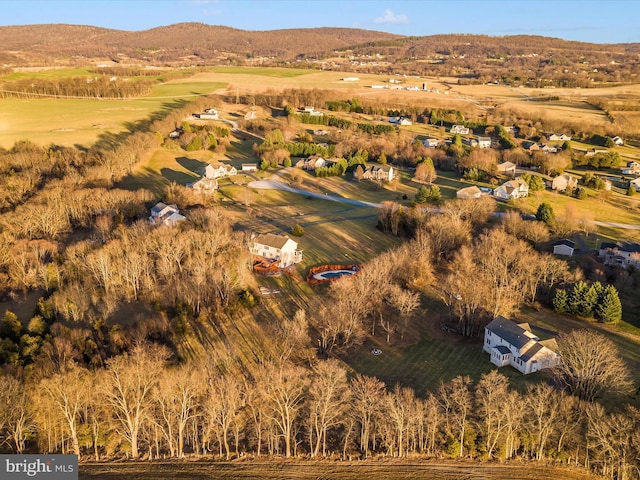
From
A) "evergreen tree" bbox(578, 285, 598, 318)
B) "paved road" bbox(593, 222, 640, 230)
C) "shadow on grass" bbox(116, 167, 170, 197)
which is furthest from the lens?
"shadow on grass" bbox(116, 167, 170, 197)

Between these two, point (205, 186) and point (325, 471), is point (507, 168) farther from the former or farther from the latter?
point (325, 471)

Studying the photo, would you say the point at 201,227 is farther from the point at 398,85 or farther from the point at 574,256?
the point at 398,85

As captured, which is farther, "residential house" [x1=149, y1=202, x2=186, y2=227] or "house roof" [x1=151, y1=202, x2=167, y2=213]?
"house roof" [x1=151, y1=202, x2=167, y2=213]

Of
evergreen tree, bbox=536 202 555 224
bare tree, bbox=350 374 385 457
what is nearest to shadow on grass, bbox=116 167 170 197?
evergreen tree, bbox=536 202 555 224

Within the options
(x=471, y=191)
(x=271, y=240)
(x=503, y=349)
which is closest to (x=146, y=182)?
(x=271, y=240)

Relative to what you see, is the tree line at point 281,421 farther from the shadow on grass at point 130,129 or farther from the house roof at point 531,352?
the shadow on grass at point 130,129

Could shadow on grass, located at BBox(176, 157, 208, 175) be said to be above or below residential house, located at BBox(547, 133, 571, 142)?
below

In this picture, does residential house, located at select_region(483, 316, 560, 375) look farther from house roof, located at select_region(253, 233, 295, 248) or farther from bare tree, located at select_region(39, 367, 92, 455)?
bare tree, located at select_region(39, 367, 92, 455)

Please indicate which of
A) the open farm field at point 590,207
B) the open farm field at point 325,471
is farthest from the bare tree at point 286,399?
the open farm field at point 590,207
